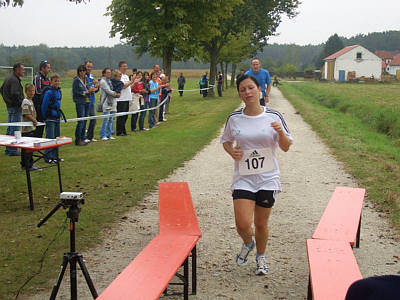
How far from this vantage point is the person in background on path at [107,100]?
14.5m

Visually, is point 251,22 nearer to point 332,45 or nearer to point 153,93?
point 153,93

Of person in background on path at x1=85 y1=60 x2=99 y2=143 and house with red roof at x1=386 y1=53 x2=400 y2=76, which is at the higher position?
house with red roof at x1=386 y1=53 x2=400 y2=76

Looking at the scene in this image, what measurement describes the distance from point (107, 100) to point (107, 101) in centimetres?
3

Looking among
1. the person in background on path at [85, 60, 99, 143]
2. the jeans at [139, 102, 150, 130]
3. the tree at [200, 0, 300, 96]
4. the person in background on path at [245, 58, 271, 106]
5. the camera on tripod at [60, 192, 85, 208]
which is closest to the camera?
the camera on tripod at [60, 192, 85, 208]

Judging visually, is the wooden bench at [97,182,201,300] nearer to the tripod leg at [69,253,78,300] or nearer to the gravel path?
the tripod leg at [69,253,78,300]

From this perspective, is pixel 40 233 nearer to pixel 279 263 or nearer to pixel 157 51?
pixel 279 263

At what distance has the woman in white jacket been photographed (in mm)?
14518

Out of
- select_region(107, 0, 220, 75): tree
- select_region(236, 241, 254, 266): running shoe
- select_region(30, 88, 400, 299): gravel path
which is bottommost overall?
select_region(30, 88, 400, 299): gravel path

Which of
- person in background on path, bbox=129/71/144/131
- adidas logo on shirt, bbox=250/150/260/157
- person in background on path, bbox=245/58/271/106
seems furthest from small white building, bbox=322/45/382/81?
adidas logo on shirt, bbox=250/150/260/157

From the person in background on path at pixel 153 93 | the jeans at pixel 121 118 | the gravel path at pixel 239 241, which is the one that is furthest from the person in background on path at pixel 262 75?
the person in background on path at pixel 153 93

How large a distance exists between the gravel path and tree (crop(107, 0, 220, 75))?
46.5 ft

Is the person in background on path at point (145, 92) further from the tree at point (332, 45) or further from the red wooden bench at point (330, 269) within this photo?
the tree at point (332, 45)

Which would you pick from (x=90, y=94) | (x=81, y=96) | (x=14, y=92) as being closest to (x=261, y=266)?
(x=14, y=92)

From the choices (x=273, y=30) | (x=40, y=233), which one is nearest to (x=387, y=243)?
(x=40, y=233)
